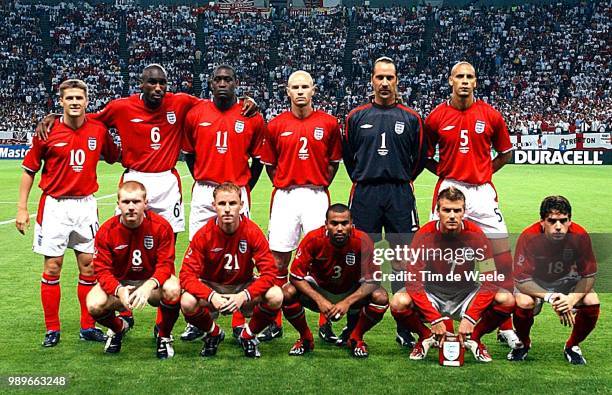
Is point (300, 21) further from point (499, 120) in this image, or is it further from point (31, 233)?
point (499, 120)

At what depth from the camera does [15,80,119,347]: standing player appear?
18.3ft

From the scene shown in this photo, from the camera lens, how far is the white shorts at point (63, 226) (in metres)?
5.59

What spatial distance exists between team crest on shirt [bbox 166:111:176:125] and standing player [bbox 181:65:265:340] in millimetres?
113

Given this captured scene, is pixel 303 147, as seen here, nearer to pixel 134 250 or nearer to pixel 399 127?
pixel 399 127

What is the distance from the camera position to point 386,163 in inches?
225

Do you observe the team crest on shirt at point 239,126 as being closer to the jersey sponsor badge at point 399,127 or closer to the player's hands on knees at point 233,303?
the jersey sponsor badge at point 399,127

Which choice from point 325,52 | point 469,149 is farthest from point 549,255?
point 325,52

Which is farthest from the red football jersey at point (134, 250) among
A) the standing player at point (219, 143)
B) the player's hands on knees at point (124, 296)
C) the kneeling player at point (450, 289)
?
the kneeling player at point (450, 289)

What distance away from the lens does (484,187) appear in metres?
5.84

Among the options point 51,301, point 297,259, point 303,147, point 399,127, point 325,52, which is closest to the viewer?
point 297,259

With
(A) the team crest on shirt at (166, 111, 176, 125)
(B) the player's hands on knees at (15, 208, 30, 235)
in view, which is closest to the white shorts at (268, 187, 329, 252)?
(A) the team crest on shirt at (166, 111, 176, 125)

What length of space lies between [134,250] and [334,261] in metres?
1.44

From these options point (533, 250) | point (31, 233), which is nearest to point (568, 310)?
point (533, 250)

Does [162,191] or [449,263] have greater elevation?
[162,191]
